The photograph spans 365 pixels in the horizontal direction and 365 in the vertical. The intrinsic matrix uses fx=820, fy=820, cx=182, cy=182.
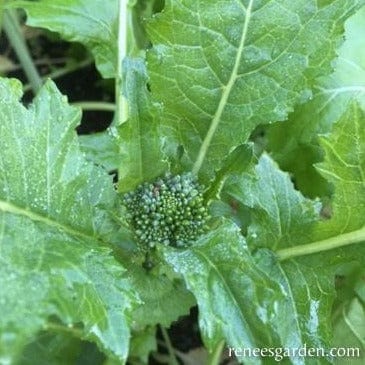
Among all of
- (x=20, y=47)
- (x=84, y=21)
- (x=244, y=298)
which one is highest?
(x=20, y=47)

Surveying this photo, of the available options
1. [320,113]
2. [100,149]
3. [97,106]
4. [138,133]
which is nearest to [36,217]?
[138,133]

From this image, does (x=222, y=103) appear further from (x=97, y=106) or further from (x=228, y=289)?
(x=97, y=106)

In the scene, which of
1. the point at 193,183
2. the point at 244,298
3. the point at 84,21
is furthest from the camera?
the point at 84,21

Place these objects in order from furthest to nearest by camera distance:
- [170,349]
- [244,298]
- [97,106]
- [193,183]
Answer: [97,106] < [170,349] < [193,183] < [244,298]

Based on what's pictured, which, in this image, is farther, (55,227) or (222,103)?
(222,103)

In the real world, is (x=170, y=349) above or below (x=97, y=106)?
below

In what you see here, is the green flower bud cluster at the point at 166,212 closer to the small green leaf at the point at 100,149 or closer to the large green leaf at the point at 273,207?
the large green leaf at the point at 273,207
